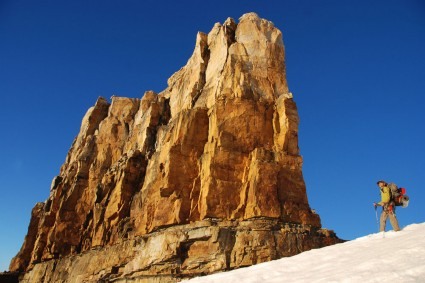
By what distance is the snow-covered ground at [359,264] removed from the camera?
28.0 feet

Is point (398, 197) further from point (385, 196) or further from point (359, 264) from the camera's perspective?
point (359, 264)

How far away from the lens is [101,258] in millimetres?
37312

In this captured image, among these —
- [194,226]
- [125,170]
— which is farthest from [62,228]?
[194,226]

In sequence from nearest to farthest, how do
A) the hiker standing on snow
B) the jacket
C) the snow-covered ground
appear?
the snow-covered ground
the hiker standing on snow
the jacket

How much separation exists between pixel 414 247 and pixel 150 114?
126ft

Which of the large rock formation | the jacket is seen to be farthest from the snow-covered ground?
the large rock formation

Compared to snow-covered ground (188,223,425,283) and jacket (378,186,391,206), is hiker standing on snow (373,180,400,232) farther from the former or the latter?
snow-covered ground (188,223,425,283)

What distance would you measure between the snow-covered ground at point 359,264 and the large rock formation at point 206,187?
13.1 meters

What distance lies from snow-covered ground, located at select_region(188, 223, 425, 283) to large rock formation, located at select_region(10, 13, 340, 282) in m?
13.1

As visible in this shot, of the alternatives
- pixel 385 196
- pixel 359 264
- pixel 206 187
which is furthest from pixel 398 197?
pixel 206 187

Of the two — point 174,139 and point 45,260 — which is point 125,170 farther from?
point 45,260

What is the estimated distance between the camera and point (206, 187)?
3008 cm

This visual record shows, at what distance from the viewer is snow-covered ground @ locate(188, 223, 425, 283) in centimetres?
855

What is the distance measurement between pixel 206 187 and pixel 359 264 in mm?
20757
